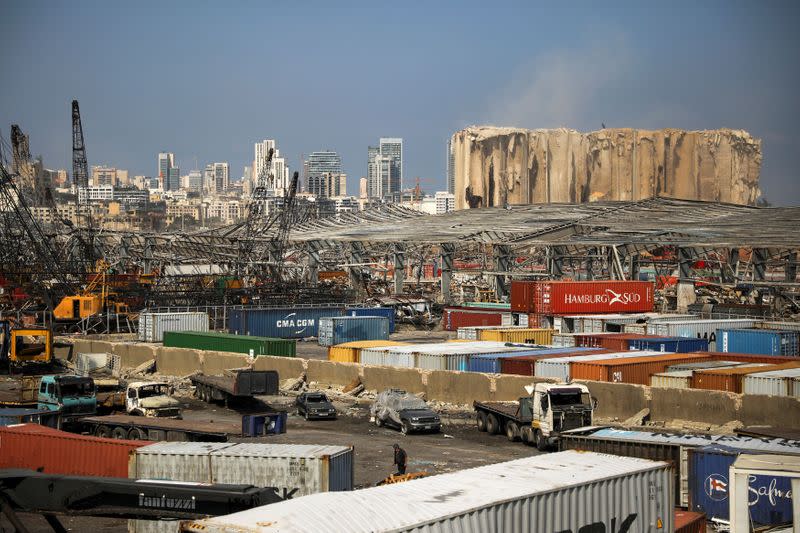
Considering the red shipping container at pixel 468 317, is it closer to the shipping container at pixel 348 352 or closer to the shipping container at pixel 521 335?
the shipping container at pixel 521 335

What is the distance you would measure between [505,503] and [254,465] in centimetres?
629

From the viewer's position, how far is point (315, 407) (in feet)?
113

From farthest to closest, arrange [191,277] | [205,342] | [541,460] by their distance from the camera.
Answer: [191,277], [205,342], [541,460]

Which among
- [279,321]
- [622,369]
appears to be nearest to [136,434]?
[622,369]

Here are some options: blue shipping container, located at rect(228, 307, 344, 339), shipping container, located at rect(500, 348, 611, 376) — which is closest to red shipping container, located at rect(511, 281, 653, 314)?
shipping container, located at rect(500, 348, 611, 376)

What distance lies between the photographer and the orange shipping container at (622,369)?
35.7m

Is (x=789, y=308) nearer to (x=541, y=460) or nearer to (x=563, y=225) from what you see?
(x=563, y=225)

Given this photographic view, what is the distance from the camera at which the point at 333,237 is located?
95125 mm

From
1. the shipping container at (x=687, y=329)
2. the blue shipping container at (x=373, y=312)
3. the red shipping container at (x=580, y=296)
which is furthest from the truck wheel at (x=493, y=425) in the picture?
the blue shipping container at (x=373, y=312)

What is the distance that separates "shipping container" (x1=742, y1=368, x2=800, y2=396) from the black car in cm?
1364

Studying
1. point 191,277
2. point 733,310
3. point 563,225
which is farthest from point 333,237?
point 733,310

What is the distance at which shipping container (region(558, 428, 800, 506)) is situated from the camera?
68.5ft

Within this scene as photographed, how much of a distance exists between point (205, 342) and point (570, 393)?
2602 centimetres

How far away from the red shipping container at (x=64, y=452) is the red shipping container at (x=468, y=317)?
42.6 metres
